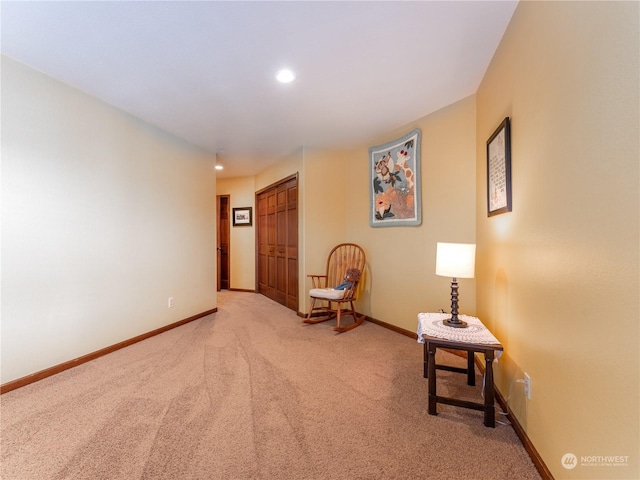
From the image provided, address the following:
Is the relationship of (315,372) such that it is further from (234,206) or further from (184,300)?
(234,206)

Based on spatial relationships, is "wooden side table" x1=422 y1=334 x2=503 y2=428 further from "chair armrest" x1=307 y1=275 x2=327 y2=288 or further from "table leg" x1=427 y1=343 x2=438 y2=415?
"chair armrest" x1=307 y1=275 x2=327 y2=288

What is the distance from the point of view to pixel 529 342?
1489mm

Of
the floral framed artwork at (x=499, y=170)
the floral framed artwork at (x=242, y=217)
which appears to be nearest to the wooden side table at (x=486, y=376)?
the floral framed artwork at (x=499, y=170)

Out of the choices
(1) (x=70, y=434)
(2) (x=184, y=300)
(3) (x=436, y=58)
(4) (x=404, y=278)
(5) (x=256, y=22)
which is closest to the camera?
(1) (x=70, y=434)

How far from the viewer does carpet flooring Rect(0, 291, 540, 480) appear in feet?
4.47

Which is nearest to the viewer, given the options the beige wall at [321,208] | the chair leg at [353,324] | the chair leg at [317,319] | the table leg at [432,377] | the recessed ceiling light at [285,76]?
the table leg at [432,377]

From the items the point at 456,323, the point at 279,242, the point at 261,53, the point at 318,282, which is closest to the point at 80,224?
the point at 261,53

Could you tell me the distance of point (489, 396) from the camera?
5.49 ft

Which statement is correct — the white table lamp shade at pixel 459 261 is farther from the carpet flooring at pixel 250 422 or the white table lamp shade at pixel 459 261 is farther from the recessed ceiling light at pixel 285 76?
the recessed ceiling light at pixel 285 76

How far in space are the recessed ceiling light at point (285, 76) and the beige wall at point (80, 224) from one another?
1738 millimetres

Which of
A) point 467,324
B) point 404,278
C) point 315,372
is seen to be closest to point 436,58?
point 467,324

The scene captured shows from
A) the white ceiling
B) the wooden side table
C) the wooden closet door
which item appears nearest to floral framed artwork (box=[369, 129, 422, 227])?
the white ceiling

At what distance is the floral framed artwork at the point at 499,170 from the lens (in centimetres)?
175

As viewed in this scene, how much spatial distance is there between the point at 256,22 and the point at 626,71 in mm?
1727
